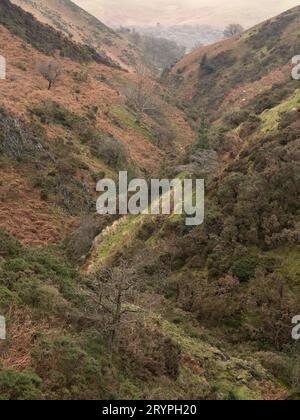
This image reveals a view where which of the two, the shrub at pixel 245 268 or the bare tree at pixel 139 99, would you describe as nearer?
the shrub at pixel 245 268

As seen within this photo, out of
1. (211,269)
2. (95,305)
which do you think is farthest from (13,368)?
(211,269)

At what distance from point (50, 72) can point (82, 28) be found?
64.6m

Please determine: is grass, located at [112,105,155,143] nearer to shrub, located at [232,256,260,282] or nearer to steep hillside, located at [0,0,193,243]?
steep hillside, located at [0,0,193,243]

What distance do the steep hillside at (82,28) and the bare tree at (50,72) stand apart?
1689 inches

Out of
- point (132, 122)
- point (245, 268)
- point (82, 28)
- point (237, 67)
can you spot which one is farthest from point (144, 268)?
point (82, 28)

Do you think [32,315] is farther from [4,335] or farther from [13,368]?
[13,368]

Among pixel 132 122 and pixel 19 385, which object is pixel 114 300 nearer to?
pixel 19 385

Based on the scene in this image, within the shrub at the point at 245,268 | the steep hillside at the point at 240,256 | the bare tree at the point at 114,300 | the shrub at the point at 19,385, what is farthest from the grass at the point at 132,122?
the shrub at the point at 19,385

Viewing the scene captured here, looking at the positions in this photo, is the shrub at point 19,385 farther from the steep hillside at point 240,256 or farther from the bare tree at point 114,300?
the steep hillside at point 240,256

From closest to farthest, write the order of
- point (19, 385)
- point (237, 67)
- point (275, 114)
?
point (19, 385) → point (275, 114) → point (237, 67)

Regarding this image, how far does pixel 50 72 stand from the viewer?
47.2 m

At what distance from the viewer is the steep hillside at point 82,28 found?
91825 mm

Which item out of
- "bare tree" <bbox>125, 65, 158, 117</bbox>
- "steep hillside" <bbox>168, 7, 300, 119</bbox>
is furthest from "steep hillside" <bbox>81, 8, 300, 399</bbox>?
"steep hillside" <bbox>168, 7, 300, 119</bbox>

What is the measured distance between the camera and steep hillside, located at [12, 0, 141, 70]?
301ft
